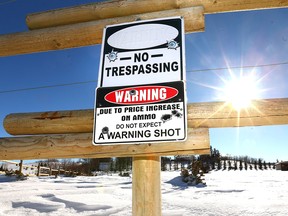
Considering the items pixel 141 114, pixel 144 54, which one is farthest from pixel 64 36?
pixel 141 114

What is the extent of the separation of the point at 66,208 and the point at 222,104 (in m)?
5.07

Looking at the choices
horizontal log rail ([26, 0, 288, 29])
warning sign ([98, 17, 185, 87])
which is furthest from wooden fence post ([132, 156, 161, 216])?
horizontal log rail ([26, 0, 288, 29])

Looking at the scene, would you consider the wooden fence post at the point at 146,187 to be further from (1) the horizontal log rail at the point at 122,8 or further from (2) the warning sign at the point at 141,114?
(1) the horizontal log rail at the point at 122,8

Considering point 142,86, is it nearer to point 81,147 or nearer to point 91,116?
point 91,116

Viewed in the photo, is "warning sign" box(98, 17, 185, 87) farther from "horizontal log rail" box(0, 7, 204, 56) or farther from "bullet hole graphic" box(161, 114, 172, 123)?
"bullet hole graphic" box(161, 114, 172, 123)

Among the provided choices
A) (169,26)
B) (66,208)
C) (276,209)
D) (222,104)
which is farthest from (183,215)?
(169,26)

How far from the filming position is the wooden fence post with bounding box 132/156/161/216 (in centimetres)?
196

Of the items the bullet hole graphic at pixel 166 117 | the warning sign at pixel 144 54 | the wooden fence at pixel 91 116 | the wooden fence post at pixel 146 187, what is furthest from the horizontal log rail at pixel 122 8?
the wooden fence post at pixel 146 187

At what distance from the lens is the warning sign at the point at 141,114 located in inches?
77.9

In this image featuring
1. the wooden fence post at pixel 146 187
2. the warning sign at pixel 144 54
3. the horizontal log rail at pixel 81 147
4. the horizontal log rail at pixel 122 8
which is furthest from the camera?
the horizontal log rail at pixel 122 8

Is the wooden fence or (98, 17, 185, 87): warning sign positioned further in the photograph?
(98, 17, 185, 87): warning sign

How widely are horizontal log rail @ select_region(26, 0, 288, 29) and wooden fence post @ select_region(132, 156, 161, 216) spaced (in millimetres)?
1604

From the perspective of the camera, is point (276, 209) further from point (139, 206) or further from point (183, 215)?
point (139, 206)

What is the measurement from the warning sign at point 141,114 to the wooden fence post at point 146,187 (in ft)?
0.77
